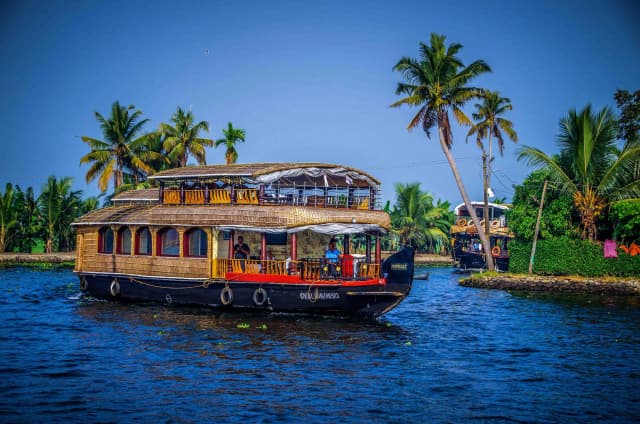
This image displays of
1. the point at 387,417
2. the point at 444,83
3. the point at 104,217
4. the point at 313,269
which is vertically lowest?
the point at 387,417

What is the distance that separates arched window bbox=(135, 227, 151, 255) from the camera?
2270cm

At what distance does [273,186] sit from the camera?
73.4 feet

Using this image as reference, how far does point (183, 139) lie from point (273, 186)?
21.3m

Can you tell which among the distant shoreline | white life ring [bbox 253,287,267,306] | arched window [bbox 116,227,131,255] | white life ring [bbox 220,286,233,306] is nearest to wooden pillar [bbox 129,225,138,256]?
arched window [bbox 116,227,131,255]

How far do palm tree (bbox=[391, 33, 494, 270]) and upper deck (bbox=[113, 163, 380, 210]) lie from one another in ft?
40.5

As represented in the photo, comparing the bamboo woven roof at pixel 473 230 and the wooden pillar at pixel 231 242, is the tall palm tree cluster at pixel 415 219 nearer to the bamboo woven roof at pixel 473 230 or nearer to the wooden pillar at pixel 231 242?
the bamboo woven roof at pixel 473 230

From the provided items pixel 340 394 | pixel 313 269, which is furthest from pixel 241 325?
pixel 340 394

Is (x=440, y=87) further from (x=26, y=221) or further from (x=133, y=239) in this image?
(x=26, y=221)

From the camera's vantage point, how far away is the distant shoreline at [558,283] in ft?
95.4

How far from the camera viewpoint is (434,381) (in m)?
13.1

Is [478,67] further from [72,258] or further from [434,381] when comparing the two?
[72,258]

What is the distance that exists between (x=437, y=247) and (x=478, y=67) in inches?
1213

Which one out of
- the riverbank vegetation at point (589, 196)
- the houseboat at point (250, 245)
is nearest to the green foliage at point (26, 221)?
the houseboat at point (250, 245)

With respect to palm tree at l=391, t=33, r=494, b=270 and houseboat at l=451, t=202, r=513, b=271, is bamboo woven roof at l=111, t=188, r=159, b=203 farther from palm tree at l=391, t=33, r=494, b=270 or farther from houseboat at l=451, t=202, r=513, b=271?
houseboat at l=451, t=202, r=513, b=271
